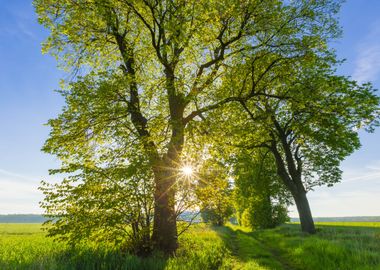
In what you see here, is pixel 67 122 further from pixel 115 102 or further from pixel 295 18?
pixel 295 18

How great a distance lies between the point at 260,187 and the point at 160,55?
17556 millimetres

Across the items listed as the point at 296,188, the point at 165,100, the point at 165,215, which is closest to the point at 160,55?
the point at 165,100

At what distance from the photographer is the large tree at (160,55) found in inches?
581

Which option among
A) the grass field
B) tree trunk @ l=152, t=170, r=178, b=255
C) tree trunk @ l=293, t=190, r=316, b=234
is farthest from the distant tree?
tree trunk @ l=152, t=170, r=178, b=255

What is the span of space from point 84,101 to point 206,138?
670 cm

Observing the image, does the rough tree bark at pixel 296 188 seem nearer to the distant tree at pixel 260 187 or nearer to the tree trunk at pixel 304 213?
the tree trunk at pixel 304 213

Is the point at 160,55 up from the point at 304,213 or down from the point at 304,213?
up

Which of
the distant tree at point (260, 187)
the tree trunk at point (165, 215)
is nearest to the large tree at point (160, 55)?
the tree trunk at point (165, 215)

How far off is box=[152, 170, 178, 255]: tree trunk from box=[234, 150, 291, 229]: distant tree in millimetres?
7286

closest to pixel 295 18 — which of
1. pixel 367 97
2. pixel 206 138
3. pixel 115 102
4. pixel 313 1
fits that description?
pixel 313 1

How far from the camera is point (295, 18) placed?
17.5m

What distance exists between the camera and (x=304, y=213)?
81.4 feet

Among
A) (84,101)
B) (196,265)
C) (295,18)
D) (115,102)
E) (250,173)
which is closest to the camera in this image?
(196,265)

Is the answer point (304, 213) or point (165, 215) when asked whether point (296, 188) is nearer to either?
point (304, 213)
